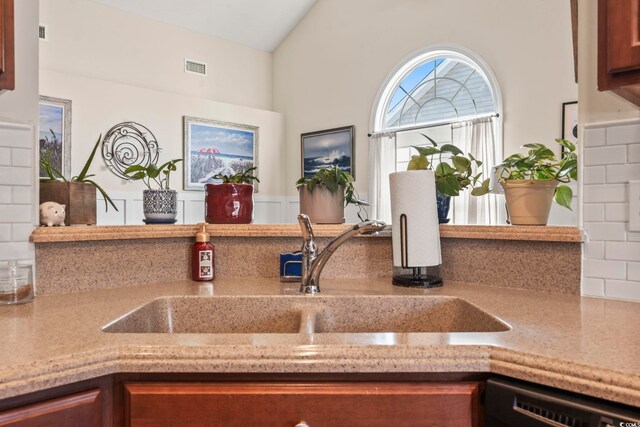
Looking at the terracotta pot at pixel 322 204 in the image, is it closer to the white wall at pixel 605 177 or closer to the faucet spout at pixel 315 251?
the faucet spout at pixel 315 251

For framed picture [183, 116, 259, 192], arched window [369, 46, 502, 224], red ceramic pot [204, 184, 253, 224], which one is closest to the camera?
red ceramic pot [204, 184, 253, 224]

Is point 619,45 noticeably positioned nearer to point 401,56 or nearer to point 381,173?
point 381,173

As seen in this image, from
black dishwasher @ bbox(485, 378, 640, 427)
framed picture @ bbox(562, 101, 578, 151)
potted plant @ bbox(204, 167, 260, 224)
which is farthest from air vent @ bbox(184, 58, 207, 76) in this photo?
black dishwasher @ bbox(485, 378, 640, 427)

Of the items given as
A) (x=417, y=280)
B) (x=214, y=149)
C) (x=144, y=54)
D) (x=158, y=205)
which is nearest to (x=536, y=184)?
(x=417, y=280)

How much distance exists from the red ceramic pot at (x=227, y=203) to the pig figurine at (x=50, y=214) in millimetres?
426

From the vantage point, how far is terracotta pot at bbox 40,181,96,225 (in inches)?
48.1

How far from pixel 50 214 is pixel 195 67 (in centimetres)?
438

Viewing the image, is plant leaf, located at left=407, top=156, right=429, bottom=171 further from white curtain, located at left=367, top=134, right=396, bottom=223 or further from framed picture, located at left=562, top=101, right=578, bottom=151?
white curtain, located at left=367, top=134, right=396, bottom=223

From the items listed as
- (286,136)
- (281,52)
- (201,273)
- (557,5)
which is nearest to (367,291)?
(201,273)

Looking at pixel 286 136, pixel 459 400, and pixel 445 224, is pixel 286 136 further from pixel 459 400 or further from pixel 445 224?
pixel 459 400

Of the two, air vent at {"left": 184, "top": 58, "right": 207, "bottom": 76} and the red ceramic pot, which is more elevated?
air vent at {"left": 184, "top": 58, "right": 207, "bottom": 76}

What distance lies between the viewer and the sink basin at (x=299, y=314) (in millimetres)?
1135

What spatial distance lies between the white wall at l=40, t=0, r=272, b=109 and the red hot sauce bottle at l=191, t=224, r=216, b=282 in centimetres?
365

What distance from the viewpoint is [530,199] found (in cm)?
125
